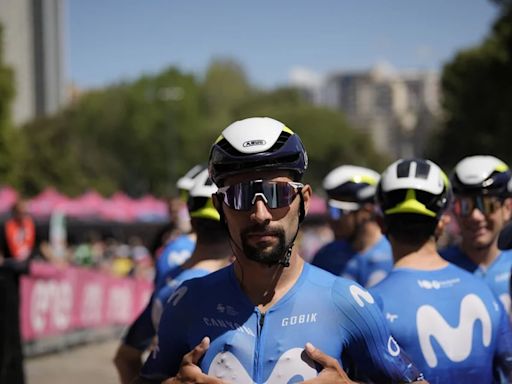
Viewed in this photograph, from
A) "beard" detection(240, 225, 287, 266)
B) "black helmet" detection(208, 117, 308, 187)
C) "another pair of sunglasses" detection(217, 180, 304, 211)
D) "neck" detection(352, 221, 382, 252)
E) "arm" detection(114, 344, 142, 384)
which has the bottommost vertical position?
"neck" detection(352, 221, 382, 252)

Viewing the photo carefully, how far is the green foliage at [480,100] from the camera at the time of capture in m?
43.6

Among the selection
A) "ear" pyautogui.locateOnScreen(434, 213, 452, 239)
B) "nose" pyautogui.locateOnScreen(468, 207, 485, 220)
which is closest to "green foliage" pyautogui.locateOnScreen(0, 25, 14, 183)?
"nose" pyautogui.locateOnScreen(468, 207, 485, 220)

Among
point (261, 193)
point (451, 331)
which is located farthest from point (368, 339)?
point (451, 331)

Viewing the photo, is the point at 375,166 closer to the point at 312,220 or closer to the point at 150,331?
the point at 312,220

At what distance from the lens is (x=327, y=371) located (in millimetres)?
3291

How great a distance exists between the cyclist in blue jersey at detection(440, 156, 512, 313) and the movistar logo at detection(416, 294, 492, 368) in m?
1.67

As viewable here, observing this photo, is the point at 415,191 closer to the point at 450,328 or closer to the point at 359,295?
the point at 450,328

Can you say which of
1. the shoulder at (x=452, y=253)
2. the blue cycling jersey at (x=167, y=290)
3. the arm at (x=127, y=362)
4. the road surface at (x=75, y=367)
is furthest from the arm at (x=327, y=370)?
the road surface at (x=75, y=367)

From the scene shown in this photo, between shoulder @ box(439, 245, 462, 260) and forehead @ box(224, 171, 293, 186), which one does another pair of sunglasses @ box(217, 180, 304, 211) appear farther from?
shoulder @ box(439, 245, 462, 260)

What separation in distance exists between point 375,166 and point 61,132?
41.6m

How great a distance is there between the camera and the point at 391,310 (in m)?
4.34

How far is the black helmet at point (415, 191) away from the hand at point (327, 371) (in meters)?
1.54

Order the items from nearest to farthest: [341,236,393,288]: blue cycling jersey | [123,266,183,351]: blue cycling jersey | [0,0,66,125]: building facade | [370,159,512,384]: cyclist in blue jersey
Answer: [370,159,512,384]: cyclist in blue jersey → [123,266,183,351]: blue cycling jersey → [341,236,393,288]: blue cycling jersey → [0,0,66,125]: building facade

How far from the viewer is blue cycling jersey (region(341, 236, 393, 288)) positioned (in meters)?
7.75
